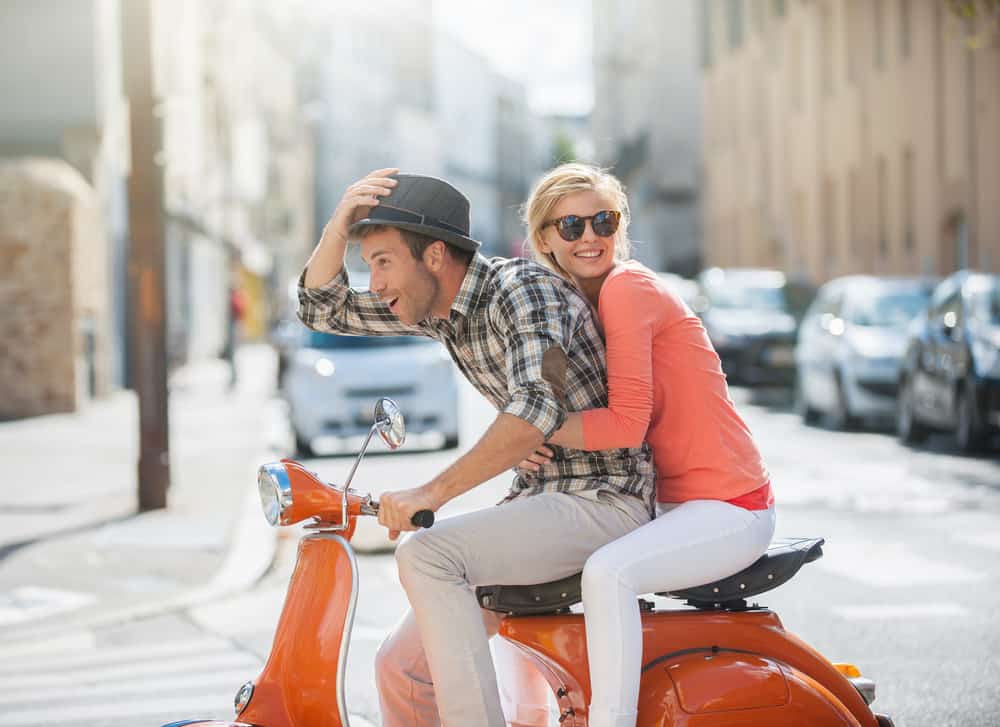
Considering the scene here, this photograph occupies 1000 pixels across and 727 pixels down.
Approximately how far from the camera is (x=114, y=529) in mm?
10414

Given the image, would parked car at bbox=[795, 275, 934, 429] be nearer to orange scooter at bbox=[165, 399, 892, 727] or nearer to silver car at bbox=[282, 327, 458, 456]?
silver car at bbox=[282, 327, 458, 456]

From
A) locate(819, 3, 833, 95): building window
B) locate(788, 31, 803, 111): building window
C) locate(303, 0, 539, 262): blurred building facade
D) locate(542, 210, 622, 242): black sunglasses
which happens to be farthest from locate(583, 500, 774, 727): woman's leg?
locate(303, 0, 539, 262): blurred building facade

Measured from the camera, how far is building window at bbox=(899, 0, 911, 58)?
30547 mm

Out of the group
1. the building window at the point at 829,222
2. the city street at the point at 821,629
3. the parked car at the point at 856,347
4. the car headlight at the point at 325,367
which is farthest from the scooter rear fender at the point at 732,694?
the building window at the point at 829,222

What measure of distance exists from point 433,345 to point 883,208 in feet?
57.6

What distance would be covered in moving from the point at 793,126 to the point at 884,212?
24.9 feet

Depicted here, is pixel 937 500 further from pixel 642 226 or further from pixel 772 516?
pixel 642 226

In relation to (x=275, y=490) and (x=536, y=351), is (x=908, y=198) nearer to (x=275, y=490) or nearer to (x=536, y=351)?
(x=536, y=351)

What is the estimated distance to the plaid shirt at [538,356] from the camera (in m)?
3.58

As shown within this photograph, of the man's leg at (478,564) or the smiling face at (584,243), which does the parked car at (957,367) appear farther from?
the man's leg at (478,564)

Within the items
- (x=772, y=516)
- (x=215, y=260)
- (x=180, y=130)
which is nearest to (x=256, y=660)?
(x=772, y=516)

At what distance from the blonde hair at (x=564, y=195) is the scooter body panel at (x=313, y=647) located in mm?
926

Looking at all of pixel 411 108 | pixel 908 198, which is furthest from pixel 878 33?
pixel 411 108

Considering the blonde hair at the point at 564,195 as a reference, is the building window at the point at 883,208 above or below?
above
